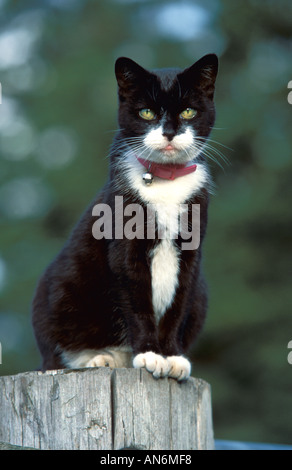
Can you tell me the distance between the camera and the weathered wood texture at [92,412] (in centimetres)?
229

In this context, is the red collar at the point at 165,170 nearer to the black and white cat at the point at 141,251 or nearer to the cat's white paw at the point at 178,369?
the black and white cat at the point at 141,251

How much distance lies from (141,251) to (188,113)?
→ 22.8 inches

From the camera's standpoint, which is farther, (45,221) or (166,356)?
(45,221)

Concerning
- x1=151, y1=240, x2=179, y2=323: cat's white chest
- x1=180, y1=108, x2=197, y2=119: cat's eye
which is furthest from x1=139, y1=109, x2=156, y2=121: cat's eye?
x1=151, y1=240, x2=179, y2=323: cat's white chest

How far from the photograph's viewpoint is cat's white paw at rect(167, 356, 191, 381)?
8.32ft

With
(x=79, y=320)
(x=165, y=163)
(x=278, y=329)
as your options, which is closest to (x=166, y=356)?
(x=79, y=320)

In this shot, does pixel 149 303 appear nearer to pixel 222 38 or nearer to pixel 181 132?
pixel 181 132

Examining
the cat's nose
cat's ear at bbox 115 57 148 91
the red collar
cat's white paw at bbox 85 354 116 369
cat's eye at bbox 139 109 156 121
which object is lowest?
cat's white paw at bbox 85 354 116 369

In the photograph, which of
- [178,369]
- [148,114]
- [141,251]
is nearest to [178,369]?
[178,369]

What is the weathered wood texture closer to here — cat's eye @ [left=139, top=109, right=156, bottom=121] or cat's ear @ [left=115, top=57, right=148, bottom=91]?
cat's eye @ [left=139, top=109, right=156, bottom=121]

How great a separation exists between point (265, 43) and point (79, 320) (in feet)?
17.7

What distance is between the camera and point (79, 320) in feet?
10.1

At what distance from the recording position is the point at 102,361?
3.02 meters
